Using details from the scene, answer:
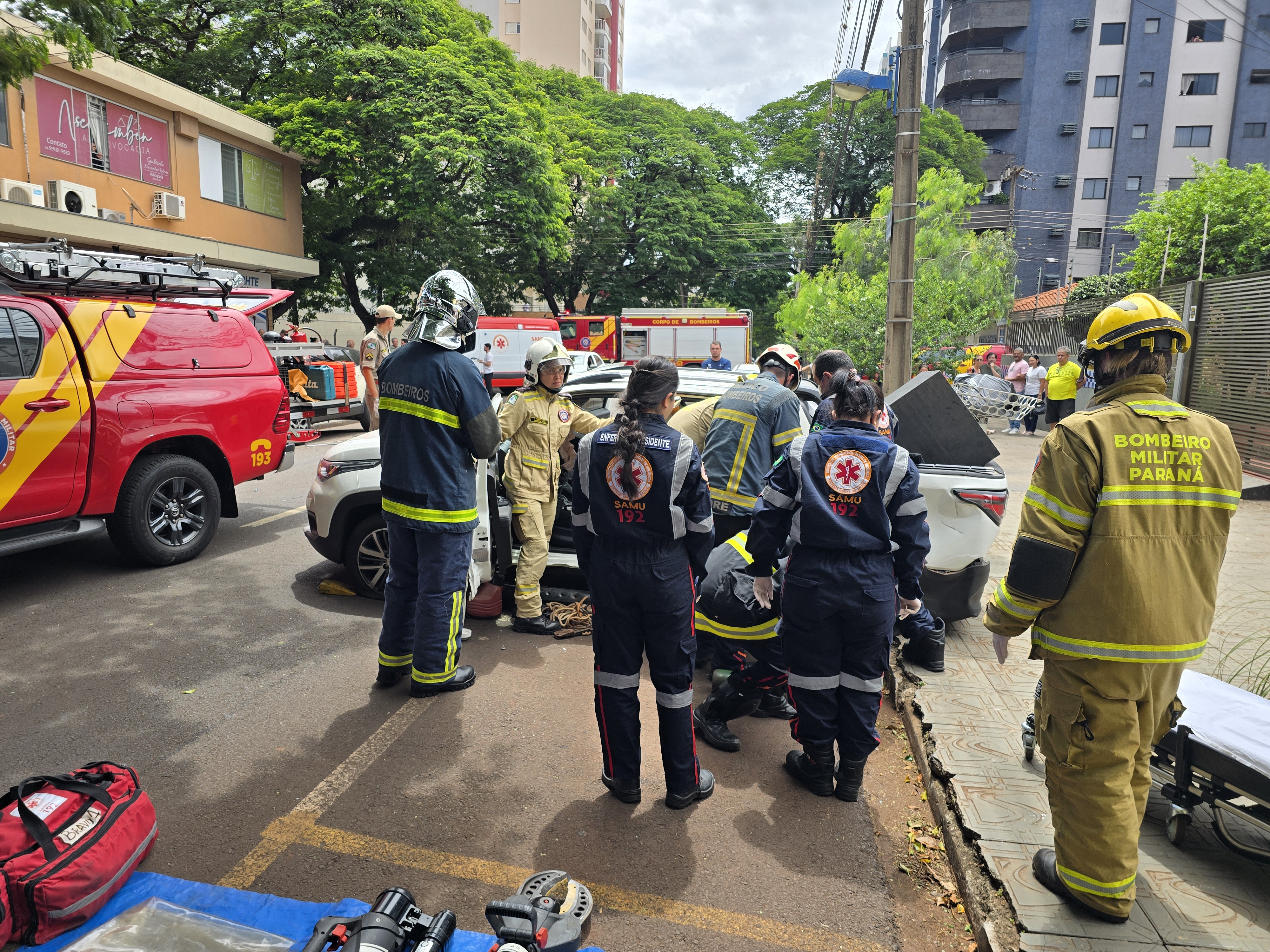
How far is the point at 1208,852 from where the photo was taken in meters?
3.01

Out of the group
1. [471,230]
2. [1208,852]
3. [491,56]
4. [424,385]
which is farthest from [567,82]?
[1208,852]

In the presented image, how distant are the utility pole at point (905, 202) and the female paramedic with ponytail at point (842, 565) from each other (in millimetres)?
4660

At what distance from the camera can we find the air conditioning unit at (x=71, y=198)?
16.0 meters

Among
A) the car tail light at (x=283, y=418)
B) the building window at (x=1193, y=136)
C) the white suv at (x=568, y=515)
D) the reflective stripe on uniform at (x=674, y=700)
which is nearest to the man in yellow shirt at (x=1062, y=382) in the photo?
the white suv at (x=568, y=515)

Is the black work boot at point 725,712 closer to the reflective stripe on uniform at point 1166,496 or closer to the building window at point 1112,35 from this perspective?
the reflective stripe on uniform at point 1166,496

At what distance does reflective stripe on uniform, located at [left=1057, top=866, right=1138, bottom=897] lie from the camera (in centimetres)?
255

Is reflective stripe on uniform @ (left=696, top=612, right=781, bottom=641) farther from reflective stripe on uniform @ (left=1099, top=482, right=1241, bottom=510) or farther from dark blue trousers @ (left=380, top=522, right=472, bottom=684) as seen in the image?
reflective stripe on uniform @ (left=1099, top=482, right=1241, bottom=510)

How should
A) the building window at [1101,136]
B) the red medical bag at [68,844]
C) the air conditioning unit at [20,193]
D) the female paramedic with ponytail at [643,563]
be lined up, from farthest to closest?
1. the building window at [1101,136]
2. the air conditioning unit at [20,193]
3. the female paramedic with ponytail at [643,563]
4. the red medical bag at [68,844]

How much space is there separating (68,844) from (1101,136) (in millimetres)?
54770

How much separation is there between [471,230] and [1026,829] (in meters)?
24.7

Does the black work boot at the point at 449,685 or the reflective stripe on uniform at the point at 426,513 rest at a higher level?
the reflective stripe on uniform at the point at 426,513

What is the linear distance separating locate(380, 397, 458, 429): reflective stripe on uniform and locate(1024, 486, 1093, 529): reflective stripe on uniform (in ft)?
9.08

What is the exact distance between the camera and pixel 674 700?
Answer: 325 centimetres

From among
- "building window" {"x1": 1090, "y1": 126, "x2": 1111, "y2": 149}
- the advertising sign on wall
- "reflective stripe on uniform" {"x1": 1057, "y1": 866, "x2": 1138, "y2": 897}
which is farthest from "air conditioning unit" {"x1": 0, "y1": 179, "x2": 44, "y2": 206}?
"building window" {"x1": 1090, "y1": 126, "x2": 1111, "y2": 149}
